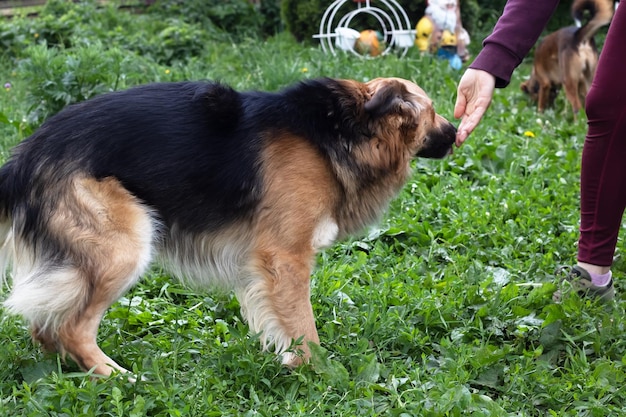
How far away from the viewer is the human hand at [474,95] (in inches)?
129

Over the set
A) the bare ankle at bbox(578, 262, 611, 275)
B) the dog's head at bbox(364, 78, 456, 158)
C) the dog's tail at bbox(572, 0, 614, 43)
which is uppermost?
the dog's head at bbox(364, 78, 456, 158)

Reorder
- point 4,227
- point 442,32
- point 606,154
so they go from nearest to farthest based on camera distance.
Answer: point 4,227
point 606,154
point 442,32

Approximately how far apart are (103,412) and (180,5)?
9.11 meters

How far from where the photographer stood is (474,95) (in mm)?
3336

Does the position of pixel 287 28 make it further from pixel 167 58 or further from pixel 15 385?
pixel 15 385

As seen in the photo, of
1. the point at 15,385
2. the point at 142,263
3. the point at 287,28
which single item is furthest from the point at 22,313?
the point at 287,28

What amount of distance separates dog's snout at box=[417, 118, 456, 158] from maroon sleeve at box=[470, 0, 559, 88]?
0.29 metres

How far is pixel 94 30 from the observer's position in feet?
28.1

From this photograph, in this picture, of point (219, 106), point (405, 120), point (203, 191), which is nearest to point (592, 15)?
point (405, 120)

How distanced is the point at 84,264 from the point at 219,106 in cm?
81

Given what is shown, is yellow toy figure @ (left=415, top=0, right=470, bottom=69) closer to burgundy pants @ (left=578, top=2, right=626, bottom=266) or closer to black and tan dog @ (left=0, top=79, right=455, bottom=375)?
burgundy pants @ (left=578, top=2, right=626, bottom=266)

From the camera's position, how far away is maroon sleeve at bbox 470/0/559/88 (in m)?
3.29

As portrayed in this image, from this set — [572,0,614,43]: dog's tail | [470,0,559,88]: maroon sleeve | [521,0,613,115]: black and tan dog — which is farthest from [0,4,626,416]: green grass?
[572,0,614,43]: dog's tail

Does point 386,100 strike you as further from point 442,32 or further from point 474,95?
point 442,32
